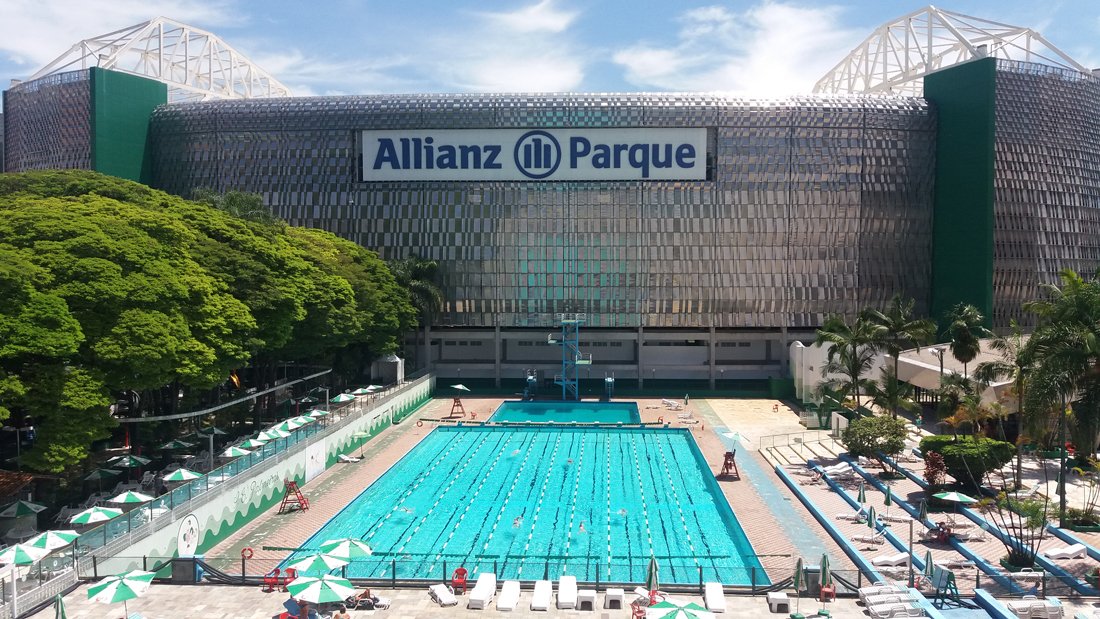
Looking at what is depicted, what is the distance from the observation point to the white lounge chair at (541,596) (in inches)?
697

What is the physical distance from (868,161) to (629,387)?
24.5 m

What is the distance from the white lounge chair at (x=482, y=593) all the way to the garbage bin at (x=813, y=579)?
299 inches

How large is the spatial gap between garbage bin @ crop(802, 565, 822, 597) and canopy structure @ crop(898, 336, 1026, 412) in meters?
21.1

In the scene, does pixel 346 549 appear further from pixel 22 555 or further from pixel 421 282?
pixel 421 282

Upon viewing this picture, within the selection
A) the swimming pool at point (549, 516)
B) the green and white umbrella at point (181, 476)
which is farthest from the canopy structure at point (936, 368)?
the green and white umbrella at point (181, 476)

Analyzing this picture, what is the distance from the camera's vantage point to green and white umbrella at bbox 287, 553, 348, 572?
17.9 metres

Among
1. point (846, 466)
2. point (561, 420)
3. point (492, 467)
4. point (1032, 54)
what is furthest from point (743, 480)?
point (1032, 54)

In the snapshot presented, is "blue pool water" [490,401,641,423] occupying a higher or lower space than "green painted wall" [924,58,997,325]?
lower

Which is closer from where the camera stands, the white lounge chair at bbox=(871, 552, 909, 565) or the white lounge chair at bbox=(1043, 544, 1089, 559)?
the white lounge chair at bbox=(871, 552, 909, 565)

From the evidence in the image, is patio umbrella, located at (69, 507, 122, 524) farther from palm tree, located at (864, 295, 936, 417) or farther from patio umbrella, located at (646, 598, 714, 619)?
palm tree, located at (864, 295, 936, 417)

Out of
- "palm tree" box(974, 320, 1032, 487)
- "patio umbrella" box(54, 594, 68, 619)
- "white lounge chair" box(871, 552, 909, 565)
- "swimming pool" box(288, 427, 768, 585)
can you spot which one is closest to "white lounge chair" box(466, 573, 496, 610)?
"swimming pool" box(288, 427, 768, 585)

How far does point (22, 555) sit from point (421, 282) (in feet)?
127

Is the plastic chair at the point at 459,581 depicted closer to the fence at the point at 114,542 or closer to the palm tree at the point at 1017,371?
the fence at the point at 114,542

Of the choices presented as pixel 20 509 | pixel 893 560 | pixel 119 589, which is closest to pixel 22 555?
pixel 119 589
